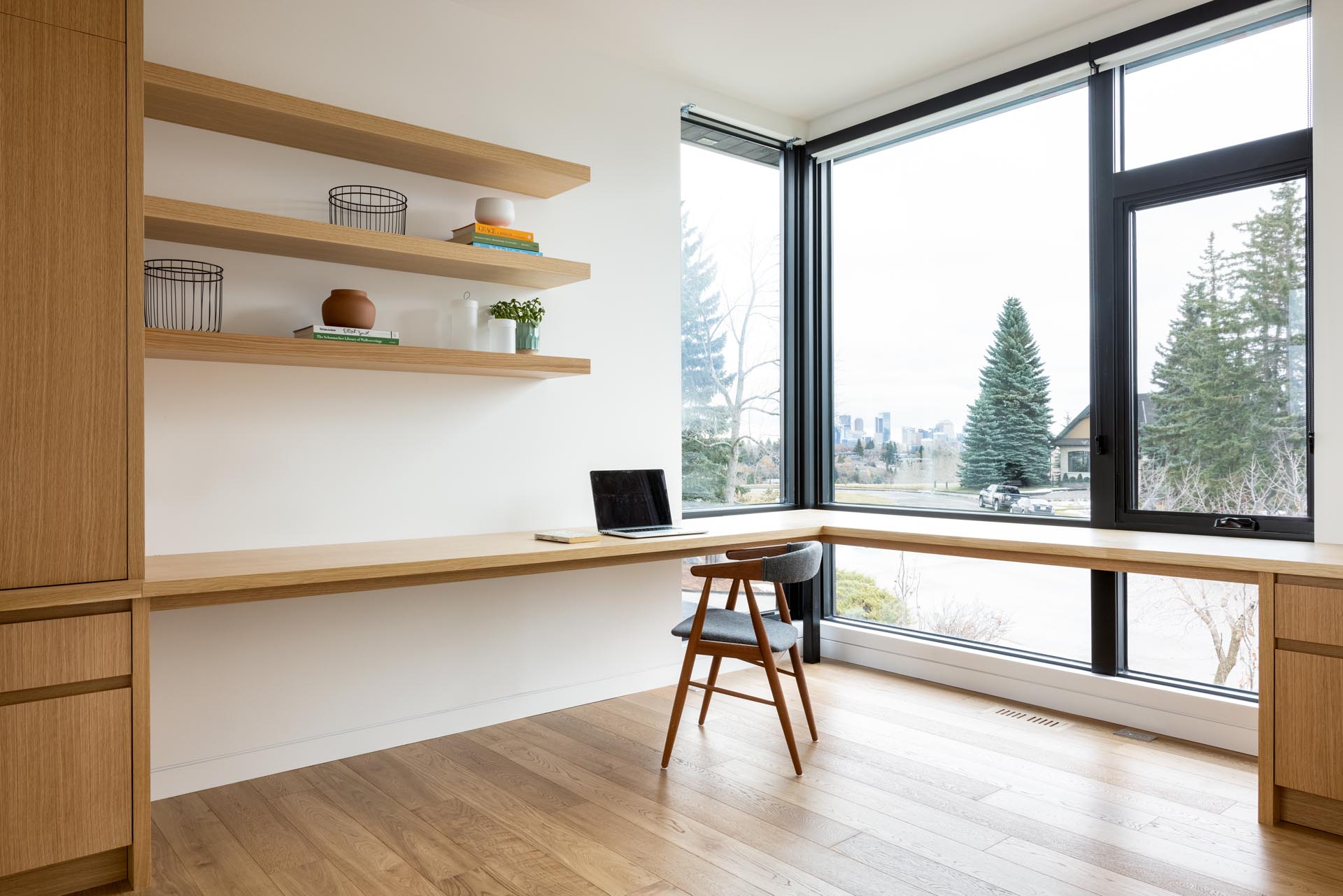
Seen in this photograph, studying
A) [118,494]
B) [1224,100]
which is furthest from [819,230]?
[118,494]

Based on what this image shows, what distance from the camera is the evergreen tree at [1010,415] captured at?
149 inches

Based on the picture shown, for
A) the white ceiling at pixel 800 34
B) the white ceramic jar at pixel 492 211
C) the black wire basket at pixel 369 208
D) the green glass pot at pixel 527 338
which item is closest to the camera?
the black wire basket at pixel 369 208

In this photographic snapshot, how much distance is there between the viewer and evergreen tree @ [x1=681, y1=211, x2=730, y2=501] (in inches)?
166

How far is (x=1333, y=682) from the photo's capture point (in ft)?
7.89

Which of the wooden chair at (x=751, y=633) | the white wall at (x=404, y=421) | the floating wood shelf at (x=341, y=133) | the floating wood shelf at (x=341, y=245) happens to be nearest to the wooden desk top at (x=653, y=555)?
the white wall at (x=404, y=421)

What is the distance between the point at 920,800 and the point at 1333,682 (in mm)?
1180

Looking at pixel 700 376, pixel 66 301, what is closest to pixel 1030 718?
pixel 700 376

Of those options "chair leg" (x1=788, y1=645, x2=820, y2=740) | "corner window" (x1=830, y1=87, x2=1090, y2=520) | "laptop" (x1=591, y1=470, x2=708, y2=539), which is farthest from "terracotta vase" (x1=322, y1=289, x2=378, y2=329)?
"corner window" (x1=830, y1=87, x2=1090, y2=520)

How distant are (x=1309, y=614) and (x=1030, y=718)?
1.22 meters

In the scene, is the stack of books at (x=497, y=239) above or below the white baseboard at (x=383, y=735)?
above

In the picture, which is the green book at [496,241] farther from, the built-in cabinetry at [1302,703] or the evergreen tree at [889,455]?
the built-in cabinetry at [1302,703]

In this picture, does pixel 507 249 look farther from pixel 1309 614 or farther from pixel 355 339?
pixel 1309 614

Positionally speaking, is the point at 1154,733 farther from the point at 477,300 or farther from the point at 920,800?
the point at 477,300

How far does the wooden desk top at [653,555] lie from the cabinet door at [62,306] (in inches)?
9.4
